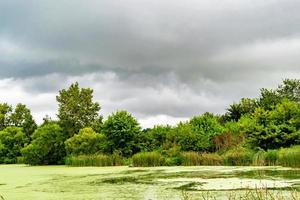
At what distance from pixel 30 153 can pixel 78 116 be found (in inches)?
283

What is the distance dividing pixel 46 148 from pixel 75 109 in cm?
701

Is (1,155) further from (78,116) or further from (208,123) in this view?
(208,123)

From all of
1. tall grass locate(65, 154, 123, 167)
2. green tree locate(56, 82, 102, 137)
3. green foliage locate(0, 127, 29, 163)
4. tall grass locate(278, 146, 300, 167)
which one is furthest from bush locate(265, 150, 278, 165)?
green foliage locate(0, 127, 29, 163)

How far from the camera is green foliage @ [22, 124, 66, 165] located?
109ft

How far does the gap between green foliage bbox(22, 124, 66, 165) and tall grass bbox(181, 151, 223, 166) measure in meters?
12.3

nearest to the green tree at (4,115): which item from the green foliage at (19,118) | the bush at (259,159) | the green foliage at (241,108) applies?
the green foliage at (19,118)

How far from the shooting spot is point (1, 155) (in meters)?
42.7

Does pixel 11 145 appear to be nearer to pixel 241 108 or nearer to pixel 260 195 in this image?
pixel 241 108

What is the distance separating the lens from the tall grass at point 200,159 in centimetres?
2352

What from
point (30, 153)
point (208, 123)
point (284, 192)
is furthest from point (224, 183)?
point (30, 153)

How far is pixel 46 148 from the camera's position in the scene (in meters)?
33.2

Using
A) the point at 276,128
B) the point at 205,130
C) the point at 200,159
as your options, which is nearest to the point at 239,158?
the point at 200,159

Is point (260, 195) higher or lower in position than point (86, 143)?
lower

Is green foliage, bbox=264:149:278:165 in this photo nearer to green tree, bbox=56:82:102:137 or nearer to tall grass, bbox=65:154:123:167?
tall grass, bbox=65:154:123:167
